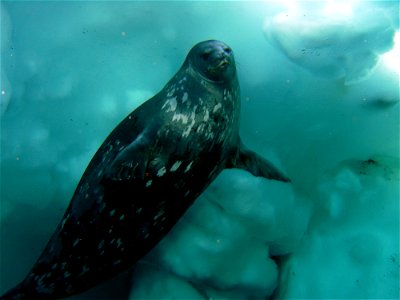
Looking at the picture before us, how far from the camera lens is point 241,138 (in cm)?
264

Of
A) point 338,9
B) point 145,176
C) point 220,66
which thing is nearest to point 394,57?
point 338,9

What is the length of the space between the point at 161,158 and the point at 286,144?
45.2 inches

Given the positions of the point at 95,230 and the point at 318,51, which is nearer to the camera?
the point at 95,230

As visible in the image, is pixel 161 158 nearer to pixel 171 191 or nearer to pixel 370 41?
pixel 171 191

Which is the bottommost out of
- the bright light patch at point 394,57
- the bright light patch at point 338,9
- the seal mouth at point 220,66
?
the bright light patch at point 394,57

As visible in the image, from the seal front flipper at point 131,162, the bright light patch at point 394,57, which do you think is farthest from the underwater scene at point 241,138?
the seal front flipper at point 131,162

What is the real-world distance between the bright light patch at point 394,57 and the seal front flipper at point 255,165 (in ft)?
3.82

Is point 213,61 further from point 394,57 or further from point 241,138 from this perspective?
point 394,57

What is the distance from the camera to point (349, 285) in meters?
2.43

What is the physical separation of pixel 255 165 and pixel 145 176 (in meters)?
0.86

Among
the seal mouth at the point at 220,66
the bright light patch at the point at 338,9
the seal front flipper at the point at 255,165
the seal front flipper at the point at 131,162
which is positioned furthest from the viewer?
the bright light patch at the point at 338,9

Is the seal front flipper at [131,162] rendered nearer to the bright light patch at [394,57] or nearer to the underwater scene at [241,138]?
the underwater scene at [241,138]

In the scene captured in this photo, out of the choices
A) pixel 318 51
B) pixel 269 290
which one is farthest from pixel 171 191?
pixel 318 51

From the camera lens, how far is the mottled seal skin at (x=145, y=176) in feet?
6.30
